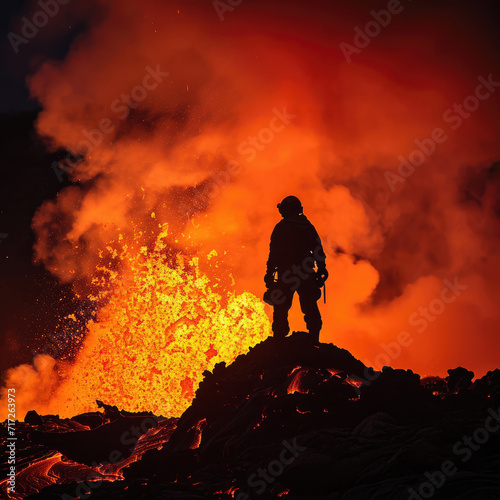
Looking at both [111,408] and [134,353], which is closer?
[111,408]

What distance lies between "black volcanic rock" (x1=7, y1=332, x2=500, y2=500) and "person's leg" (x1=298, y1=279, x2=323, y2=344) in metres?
0.38

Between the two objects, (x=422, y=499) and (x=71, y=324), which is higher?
(x=71, y=324)

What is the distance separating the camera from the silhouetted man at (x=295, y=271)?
12.3 m

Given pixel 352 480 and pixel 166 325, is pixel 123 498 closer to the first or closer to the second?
pixel 352 480

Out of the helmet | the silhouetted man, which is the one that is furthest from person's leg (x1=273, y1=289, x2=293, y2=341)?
the helmet

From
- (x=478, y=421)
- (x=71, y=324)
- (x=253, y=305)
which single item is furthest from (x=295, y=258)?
(x=71, y=324)

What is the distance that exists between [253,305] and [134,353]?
6.31 metres

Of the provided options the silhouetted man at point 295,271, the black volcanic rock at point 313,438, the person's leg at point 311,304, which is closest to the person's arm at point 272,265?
the silhouetted man at point 295,271

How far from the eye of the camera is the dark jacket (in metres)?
12.3

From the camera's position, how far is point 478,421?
786cm

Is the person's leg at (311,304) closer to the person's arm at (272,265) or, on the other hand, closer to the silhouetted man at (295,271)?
the silhouetted man at (295,271)

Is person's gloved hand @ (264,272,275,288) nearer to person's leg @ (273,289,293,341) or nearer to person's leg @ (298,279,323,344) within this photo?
person's leg @ (273,289,293,341)

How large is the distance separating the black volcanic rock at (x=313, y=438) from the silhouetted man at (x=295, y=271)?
2.27ft

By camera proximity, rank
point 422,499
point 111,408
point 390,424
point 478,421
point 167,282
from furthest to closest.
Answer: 1. point 167,282
2. point 111,408
3. point 390,424
4. point 478,421
5. point 422,499
